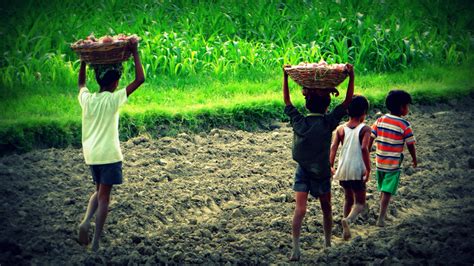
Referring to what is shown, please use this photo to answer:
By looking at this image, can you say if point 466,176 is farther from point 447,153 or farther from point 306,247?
point 306,247

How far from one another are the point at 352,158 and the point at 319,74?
3.84 feet

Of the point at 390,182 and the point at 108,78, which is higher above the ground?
the point at 108,78

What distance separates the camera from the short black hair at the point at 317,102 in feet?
21.5

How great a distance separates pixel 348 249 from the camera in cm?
672

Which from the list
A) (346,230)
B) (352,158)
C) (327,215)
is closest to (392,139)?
(352,158)

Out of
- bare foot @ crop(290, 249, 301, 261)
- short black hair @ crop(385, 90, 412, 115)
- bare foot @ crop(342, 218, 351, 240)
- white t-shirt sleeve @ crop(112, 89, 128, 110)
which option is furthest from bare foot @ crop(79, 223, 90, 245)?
short black hair @ crop(385, 90, 412, 115)

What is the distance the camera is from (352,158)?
7.27 meters

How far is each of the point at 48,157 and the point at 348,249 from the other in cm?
383

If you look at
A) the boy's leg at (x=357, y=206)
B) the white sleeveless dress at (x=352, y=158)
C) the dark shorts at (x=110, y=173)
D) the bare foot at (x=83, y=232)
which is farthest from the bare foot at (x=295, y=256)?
Answer: the bare foot at (x=83, y=232)

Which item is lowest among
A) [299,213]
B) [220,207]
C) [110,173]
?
[220,207]

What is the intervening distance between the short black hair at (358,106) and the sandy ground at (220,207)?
3.45 feet

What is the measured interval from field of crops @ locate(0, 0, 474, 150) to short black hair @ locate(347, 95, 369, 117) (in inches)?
131

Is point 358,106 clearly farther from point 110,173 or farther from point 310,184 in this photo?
point 110,173

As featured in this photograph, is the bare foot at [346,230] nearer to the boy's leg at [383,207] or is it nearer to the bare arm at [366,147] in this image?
the bare arm at [366,147]
